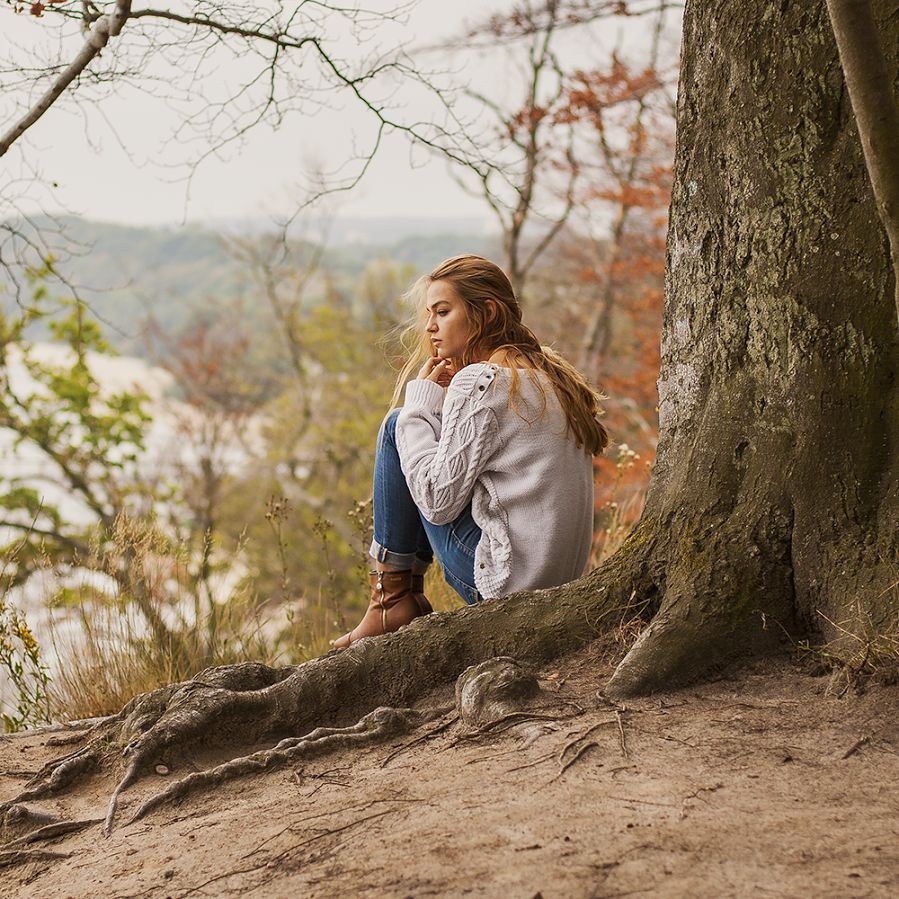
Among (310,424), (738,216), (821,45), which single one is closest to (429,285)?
(738,216)

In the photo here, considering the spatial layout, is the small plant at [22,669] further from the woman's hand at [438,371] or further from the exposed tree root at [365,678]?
the woman's hand at [438,371]

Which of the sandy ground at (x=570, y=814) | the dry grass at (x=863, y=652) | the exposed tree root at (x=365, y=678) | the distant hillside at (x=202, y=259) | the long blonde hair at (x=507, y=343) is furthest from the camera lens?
the distant hillside at (x=202, y=259)

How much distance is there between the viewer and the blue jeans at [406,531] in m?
3.43

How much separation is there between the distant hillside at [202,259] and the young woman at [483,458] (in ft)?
60.2

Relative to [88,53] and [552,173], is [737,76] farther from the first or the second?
[552,173]

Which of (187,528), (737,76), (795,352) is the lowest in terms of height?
(187,528)

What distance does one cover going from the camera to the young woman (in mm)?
3252

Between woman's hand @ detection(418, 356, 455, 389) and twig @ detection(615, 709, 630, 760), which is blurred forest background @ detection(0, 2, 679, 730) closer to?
woman's hand @ detection(418, 356, 455, 389)

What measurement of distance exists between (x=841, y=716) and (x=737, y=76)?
5.73ft

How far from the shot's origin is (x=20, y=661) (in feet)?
13.6

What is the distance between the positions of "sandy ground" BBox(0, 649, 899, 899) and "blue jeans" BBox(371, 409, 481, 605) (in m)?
0.69

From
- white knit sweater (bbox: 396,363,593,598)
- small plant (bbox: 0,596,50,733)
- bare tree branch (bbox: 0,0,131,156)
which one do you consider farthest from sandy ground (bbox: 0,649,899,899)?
bare tree branch (bbox: 0,0,131,156)

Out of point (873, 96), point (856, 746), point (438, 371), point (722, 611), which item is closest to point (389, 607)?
point (438, 371)

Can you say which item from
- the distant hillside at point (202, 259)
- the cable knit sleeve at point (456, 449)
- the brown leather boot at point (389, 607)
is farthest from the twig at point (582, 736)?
the distant hillside at point (202, 259)
